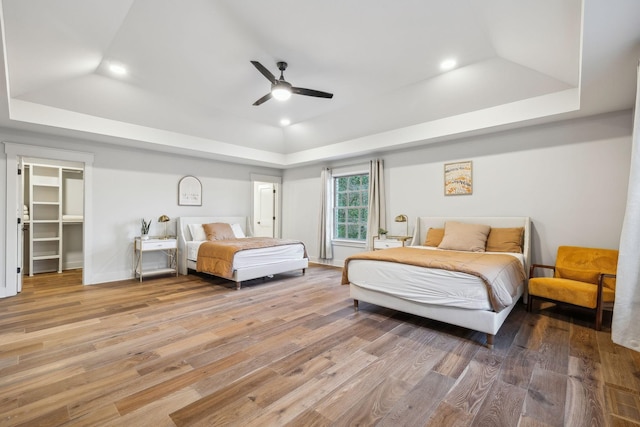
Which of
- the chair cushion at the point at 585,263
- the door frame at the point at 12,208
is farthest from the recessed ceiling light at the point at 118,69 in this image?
the chair cushion at the point at 585,263

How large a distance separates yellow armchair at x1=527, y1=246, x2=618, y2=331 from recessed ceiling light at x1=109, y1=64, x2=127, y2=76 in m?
5.64

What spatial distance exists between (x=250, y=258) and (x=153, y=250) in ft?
6.22

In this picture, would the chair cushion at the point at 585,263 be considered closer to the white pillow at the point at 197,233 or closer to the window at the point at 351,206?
the window at the point at 351,206

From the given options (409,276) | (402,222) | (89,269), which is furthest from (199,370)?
(402,222)

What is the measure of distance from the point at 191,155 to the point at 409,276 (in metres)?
4.90

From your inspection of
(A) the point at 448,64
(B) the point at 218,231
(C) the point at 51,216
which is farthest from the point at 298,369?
(C) the point at 51,216

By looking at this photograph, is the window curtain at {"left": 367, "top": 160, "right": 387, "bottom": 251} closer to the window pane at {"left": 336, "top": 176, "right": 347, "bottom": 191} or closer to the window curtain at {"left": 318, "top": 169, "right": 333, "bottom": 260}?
the window pane at {"left": 336, "top": 176, "right": 347, "bottom": 191}

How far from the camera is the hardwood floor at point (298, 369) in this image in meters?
1.67

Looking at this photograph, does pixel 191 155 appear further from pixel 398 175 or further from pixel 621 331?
pixel 621 331

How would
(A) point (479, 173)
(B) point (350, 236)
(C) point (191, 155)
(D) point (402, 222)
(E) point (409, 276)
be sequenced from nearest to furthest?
1. (E) point (409, 276)
2. (A) point (479, 173)
3. (D) point (402, 222)
4. (C) point (191, 155)
5. (B) point (350, 236)

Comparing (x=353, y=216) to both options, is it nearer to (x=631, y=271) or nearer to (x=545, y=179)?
(x=545, y=179)

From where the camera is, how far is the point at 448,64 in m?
3.52

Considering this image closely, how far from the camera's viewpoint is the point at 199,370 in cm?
213

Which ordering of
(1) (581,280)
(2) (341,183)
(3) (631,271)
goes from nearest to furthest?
1. (3) (631,271)
2. (1) (581,280)
3. (2) (341,183)
